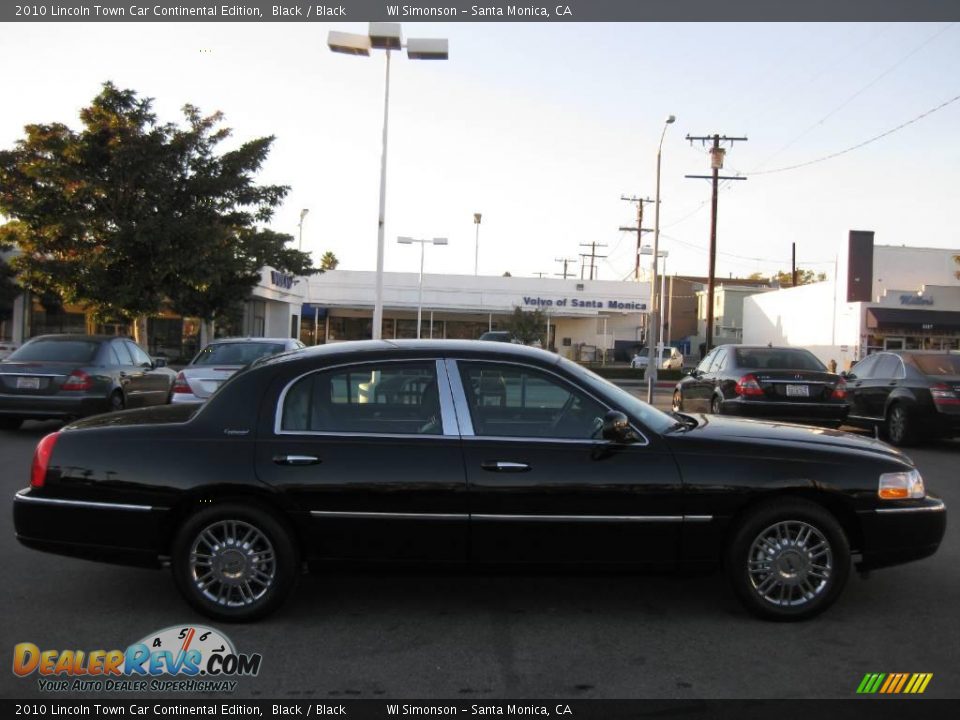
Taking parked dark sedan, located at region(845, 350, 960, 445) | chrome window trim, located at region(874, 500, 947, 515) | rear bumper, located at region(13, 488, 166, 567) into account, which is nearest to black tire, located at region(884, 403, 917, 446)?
parked dark sedan, located at region(845, 350, 960, 445)

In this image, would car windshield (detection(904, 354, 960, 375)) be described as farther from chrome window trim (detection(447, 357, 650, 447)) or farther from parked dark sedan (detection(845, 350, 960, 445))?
chrome window trim (detection(447, 357, 650, 447))

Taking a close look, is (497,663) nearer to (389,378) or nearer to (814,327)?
(389,378)

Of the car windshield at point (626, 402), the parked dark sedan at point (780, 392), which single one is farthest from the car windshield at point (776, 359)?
the car windshield at point (626, 402)

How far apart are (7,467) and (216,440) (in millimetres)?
6191

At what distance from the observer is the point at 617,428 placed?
4.60 m

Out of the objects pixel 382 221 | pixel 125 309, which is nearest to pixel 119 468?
pixel 382 221

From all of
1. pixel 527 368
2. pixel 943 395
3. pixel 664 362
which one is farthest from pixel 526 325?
pixel 527 368

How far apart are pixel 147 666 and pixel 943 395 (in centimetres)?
1116

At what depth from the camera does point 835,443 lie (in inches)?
197

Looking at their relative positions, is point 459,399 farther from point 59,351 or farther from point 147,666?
point 59,351

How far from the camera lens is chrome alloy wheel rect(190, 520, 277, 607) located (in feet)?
A: 15.0

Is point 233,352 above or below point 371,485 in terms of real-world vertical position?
above

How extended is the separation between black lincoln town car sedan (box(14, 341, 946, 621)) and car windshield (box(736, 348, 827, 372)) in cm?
813
